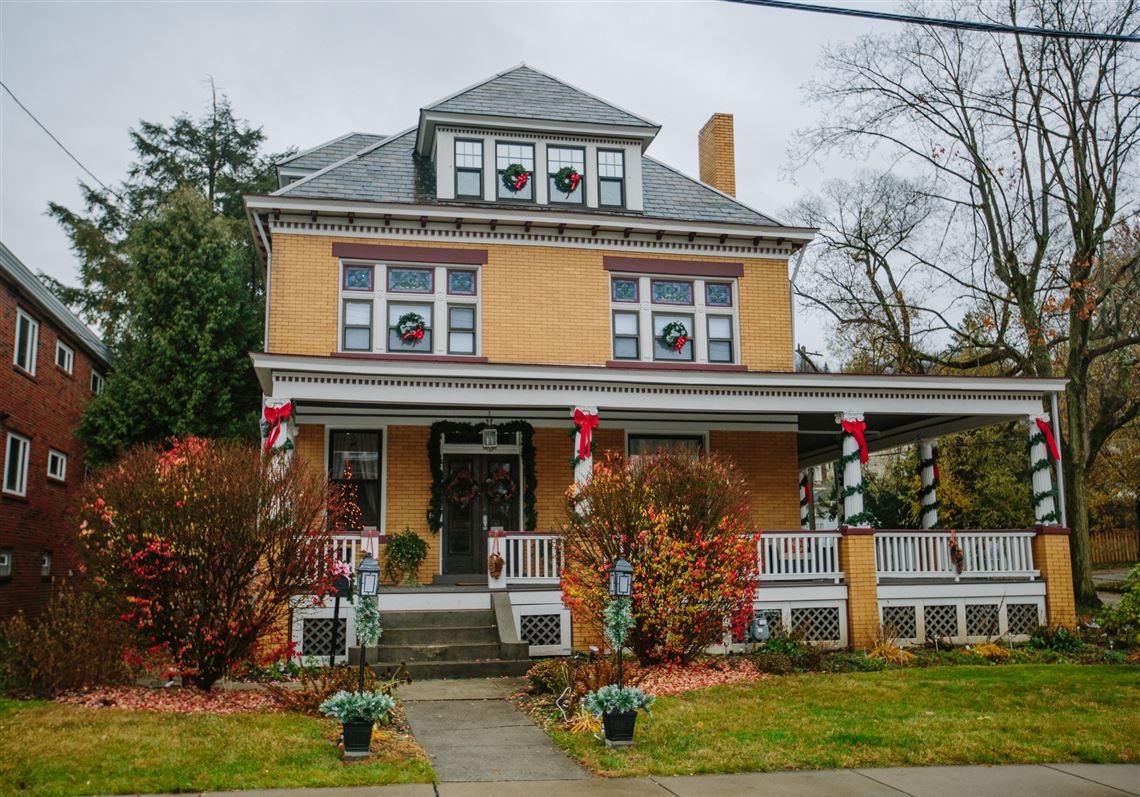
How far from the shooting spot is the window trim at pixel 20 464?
19.0 meters

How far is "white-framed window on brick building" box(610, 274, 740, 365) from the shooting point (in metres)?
19.1

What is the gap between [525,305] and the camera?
18.6 metres

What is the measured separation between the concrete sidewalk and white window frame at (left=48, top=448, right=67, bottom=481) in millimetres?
17283

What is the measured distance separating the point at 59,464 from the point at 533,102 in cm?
1373

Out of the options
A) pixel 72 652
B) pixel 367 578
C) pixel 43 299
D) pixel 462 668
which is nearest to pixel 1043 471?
pixel 462 668

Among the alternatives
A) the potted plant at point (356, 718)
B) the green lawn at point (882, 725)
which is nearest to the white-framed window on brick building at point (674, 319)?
the green lawn at point (882, 725)

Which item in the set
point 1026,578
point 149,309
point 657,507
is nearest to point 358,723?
point 657,507

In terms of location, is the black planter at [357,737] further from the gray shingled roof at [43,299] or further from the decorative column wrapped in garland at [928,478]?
the decorative column wrapped in garland at [928,478]

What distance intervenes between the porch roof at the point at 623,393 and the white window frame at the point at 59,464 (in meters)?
8.23

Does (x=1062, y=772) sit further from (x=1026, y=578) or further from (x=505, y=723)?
(x=1026, y=578)

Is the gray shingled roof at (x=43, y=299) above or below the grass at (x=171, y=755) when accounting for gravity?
above

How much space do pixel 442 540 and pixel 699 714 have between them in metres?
8.50

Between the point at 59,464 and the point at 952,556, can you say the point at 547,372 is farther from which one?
the point at 59,464

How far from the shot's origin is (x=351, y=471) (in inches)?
674
